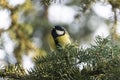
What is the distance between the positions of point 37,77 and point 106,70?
157 millimetres

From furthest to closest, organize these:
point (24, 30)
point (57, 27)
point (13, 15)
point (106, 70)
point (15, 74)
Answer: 1. point (24, 30)
2. point (13, 15)
3. point (57, 27)
4. point (15, 74)
5. point (106, 70)

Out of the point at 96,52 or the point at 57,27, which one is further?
the point at 57,27

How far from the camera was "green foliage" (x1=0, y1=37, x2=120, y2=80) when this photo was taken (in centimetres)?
88

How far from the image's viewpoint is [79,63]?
35.5 inches

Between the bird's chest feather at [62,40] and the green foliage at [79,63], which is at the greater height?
the bird's chest feather at [62,40]

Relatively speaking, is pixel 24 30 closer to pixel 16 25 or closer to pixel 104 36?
pixel 16 25

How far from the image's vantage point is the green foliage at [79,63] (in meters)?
0.88

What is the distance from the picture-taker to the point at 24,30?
2453 mm

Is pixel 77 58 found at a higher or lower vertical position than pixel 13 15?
lower

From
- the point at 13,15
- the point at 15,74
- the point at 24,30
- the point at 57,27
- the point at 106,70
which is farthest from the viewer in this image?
the point at 24,30

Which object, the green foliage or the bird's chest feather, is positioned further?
the bird's chest feather

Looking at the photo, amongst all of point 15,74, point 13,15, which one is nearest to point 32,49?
point 13,15

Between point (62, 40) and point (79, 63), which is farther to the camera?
point (62, 40)

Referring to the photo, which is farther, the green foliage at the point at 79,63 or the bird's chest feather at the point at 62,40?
the bird's chest feather at the point at 62,40
